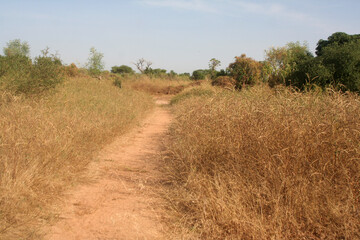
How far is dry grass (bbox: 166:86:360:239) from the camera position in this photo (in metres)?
3.07

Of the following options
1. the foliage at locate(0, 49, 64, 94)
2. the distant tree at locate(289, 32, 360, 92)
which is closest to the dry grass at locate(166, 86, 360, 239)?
the distant tree at locate(289, 32, 360, 92)

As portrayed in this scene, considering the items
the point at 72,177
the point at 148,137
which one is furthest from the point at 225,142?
the point at 148,137

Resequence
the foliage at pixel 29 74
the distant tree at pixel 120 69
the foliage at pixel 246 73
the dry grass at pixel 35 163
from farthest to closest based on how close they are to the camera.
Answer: the distant tree at pixel 120 69
the foliage at pixel 246 73
the foliage at pixel 29 74
the dry grass at pixel 35 163

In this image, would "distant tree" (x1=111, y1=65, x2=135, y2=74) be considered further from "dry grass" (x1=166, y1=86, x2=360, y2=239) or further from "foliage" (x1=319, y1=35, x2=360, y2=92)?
"dry grass" (x1=166, y1=86, x2=360, y2=239)

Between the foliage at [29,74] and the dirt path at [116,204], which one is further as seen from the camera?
the foliage at [29,74]

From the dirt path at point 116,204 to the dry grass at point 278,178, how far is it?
14.8 inches

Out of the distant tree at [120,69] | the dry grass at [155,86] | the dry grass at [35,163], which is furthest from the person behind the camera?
the distant tree at [120,69]

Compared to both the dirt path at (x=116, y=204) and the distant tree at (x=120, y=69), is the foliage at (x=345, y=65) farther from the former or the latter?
the distant tree at (x=120, y=69)

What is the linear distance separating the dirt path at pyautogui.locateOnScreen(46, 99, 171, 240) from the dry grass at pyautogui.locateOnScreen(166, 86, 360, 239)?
38cm

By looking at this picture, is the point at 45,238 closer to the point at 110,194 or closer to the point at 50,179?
the point at 50,179

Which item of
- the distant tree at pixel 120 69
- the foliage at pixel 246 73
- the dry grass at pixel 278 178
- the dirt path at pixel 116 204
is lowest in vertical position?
the dirt path at pixel 116 204

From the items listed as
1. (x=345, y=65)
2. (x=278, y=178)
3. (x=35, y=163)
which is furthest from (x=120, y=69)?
(x=278, y=178)

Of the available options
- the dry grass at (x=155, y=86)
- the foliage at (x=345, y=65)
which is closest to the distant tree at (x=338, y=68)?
the foliage at (x=345, y=65)

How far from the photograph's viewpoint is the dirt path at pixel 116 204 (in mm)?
3330
